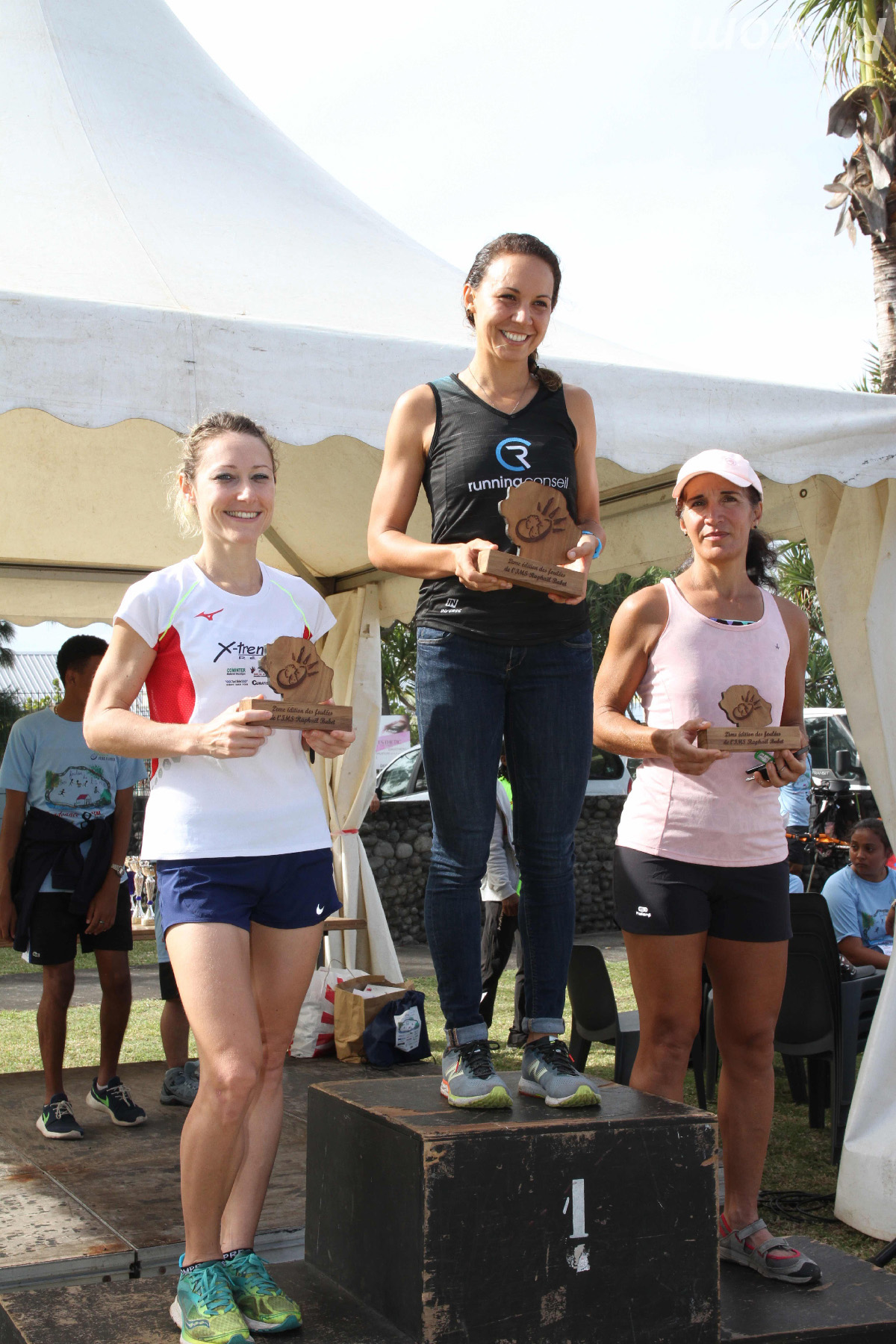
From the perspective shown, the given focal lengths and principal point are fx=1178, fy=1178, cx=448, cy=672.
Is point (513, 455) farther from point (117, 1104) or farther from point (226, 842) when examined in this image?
point (117, 1104)

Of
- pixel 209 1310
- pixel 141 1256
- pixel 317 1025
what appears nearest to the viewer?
pixel 209 1310

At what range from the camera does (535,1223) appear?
2217 millimetres

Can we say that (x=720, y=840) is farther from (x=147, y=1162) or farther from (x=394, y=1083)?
(x=147, y=1162)

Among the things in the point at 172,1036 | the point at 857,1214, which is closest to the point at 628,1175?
the point at 857,1214

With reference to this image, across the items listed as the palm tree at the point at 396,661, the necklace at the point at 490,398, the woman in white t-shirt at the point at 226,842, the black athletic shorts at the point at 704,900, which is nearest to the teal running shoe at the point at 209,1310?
the woman in white t-shirt at the point at 226,842

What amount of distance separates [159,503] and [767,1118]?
15.8ft

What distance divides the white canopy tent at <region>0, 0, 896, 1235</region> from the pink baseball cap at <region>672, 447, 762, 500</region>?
956mm

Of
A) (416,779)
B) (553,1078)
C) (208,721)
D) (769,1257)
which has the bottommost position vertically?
(769,1257)

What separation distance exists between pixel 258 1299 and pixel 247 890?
29.0 inches

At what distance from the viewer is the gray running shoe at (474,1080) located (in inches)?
92.9

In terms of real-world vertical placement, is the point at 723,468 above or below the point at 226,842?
above

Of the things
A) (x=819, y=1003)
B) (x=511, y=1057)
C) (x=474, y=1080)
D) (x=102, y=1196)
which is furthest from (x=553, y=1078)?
(x=511, y=1057)

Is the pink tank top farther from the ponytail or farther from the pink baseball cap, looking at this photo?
Answer: the ponytail

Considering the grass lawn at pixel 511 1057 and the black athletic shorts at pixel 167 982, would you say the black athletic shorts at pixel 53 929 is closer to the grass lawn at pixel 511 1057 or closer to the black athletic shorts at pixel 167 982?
the black athletic shorts at pixel 167 982
